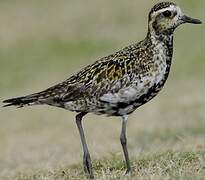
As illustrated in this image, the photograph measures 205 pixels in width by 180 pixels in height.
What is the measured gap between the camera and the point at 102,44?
114 feet

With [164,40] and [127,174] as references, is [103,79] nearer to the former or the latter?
[164,40]

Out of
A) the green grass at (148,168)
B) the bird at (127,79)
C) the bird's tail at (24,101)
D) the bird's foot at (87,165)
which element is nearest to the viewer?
the green grass at (148,168)

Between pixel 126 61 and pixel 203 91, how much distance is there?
14579mm

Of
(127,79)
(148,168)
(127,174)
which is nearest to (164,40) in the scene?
(127,79)

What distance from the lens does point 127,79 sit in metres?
10.2

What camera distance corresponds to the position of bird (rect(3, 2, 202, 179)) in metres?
10.2

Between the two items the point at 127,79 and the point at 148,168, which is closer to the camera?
the point at 127,79

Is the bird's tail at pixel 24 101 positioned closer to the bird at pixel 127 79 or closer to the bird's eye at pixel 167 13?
the bird at pixel 127 79

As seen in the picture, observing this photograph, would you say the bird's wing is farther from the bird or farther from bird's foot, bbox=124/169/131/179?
bird's foot, bbox=124/169/131/179

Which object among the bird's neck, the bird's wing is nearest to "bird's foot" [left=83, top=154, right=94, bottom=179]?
the bird's wing

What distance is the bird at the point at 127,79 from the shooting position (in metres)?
10.2

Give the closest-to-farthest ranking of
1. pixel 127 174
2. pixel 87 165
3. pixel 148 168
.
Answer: pixel 127 174, pixel 148 168, pixel 87 165

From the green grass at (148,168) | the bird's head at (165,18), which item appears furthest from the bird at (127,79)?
the green grass at (148,168)

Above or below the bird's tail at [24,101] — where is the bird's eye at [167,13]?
above
